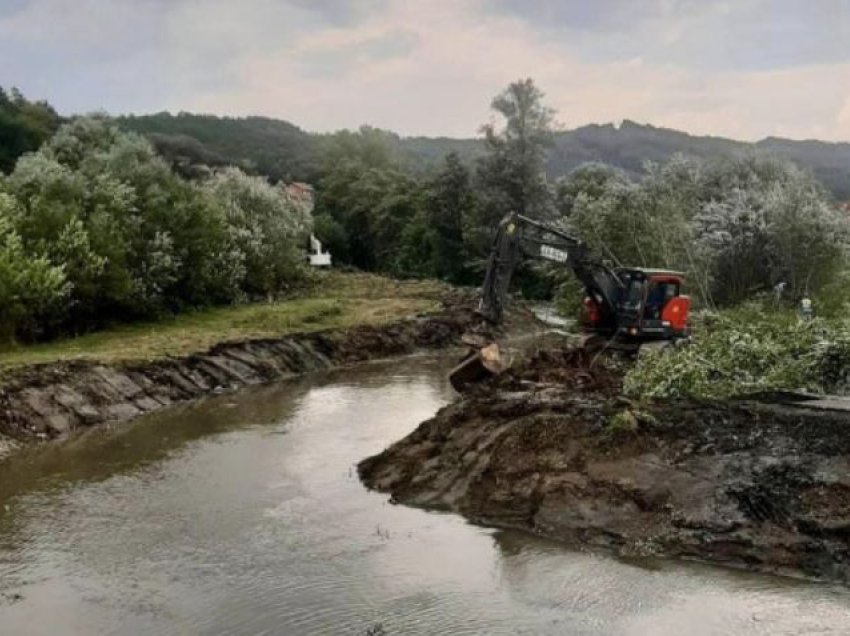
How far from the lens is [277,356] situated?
3925cm

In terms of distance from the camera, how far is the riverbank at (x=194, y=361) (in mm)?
27891

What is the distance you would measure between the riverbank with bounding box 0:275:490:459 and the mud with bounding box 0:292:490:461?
0.04 m

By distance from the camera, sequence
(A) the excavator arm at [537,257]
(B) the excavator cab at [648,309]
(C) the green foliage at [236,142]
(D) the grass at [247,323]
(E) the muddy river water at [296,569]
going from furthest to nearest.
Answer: (C) the green foliage at [236,142], (D) the grass at [247,323], (B) the excavator cab at [648,309], (A) the excavator arm at [537,257], (E) the muddy river water at [296,569]

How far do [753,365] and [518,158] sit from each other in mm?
45810

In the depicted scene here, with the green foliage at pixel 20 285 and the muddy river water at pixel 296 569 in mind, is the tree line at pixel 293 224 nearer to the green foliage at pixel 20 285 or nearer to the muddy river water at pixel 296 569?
the green foliage at pixel 20 285

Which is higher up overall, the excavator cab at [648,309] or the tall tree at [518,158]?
the tall tree at [518,158]

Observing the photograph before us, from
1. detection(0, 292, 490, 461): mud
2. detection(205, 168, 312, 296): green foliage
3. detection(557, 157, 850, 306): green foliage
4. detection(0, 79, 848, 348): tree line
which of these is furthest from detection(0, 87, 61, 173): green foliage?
detection(557, 157, 850, 306): green foliage

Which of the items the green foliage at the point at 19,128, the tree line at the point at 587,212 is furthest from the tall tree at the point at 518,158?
the green foliage at the point at 19,128

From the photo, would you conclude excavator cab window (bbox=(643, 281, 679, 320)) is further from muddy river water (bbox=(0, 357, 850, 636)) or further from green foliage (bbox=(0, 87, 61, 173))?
green foliage (bbox=(0, 87, 61, 173))

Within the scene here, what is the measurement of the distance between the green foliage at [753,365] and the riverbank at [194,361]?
54.2 ft

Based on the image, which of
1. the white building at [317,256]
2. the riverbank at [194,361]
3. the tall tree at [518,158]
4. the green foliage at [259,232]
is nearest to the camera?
the riverbank at [194,361]

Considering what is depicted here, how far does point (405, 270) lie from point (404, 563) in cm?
6272

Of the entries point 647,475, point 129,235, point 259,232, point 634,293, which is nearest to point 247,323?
point 129,235

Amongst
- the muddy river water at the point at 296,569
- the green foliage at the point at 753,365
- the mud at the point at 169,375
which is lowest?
the muddy river water at the point at 296,569
